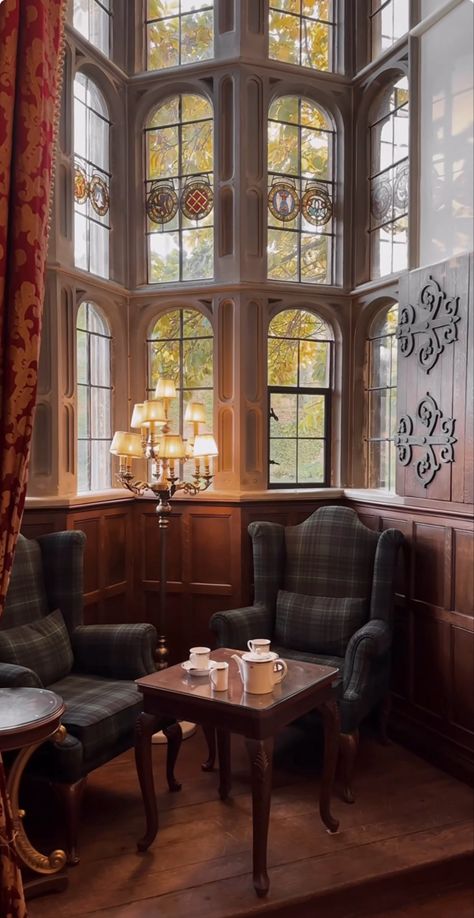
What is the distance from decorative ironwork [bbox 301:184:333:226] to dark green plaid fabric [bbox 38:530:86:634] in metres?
2.59

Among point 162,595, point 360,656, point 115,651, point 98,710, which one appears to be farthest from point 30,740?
point 162,595

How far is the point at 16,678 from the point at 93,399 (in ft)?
6.89

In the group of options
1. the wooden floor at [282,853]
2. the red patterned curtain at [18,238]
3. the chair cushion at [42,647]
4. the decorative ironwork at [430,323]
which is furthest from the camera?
the decorative ironwork at [430,323]

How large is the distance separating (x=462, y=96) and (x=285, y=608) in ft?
9.25

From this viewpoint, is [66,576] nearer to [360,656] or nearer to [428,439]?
[360,656]

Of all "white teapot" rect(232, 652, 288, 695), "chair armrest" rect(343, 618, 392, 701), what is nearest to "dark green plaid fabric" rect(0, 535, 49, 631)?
"white teapot" rect(232, 652, 288, 695)

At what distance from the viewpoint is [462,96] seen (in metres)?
3.53

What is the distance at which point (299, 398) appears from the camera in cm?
468

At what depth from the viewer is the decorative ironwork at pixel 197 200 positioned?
4.52 meters

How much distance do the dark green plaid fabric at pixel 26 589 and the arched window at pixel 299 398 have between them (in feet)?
5.41

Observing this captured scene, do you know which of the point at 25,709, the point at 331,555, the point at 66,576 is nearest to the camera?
the point at 25,709

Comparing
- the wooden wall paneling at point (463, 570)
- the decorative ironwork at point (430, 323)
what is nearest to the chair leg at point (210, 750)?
the wooden wall paneling at point (463, 570)

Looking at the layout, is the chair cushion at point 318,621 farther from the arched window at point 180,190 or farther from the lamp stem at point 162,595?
the arched window at point 180,190

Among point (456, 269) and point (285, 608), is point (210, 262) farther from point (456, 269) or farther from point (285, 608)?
point (285, 608)
